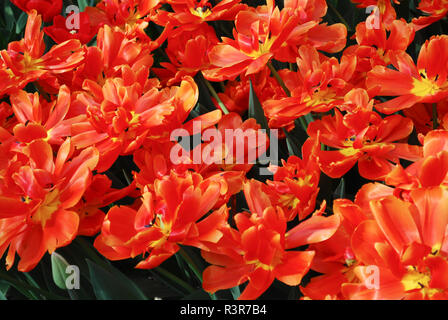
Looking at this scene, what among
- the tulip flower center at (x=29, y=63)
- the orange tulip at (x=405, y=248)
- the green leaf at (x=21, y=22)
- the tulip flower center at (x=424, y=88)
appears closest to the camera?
the orange tulip at (x=405, y=248)

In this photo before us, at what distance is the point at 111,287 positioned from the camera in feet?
1.54

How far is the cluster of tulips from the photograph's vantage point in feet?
1.44

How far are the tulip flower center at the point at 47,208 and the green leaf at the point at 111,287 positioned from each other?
73mm

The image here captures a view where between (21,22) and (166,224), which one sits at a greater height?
(21,22)

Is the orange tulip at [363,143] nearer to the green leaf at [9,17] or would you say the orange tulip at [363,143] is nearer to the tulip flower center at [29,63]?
the tulip flower center at [29,63]

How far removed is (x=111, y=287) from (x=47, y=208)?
0.35 feet

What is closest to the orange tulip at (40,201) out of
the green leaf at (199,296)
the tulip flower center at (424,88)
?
the green leaf at (199,296)

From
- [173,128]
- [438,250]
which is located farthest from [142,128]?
[438,250]

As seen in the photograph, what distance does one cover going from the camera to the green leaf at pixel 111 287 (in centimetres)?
47

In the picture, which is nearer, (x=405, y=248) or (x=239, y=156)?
(x=405, y=248)

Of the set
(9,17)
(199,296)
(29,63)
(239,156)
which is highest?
(9,17)

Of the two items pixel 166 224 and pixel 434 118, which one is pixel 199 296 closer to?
pixel 166 224

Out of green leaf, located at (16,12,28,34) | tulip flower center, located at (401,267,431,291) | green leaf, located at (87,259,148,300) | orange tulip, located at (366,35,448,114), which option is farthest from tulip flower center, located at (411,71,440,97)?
green leaf, located at (16,12,28,34)

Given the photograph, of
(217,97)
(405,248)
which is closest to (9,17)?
(217,97)
